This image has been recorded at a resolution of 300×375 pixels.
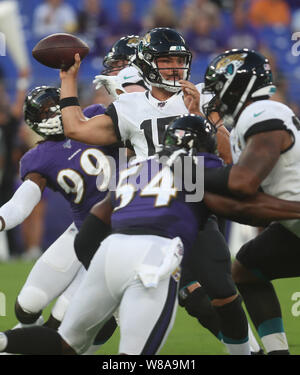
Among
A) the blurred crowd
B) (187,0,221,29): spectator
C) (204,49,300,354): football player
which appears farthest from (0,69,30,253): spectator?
(204,49,300,354): football player

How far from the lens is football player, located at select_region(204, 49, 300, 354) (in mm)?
3520

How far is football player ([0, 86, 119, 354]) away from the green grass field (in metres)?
0.54

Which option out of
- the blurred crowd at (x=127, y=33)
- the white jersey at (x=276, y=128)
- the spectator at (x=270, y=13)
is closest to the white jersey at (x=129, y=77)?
the white jersey at (x=276, y=128)

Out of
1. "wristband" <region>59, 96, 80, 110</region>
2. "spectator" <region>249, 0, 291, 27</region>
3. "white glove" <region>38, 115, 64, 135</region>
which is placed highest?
"wristband" <region>59, 96, 80, 110</region>

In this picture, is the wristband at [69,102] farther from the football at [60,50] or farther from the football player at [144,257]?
the football player at [144,257]

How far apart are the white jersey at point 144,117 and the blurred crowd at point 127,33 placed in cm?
579

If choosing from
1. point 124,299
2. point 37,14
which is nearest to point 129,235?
point 124,299

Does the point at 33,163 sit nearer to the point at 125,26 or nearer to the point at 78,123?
the point at 78,123

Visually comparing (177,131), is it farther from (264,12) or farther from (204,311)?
(264,12)

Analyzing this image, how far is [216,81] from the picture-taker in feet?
12.6

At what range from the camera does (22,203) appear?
468 centimetres

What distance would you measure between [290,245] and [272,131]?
711mm

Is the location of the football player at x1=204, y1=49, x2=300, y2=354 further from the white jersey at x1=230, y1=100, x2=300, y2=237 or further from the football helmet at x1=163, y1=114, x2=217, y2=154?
the football helmet at x1=163, y1=114, x2=217, y2=154

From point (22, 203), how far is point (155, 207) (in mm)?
1446
